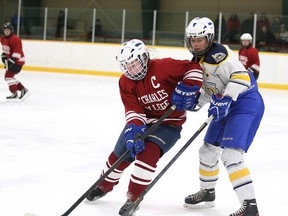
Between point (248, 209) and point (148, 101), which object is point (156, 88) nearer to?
point (148, 101)

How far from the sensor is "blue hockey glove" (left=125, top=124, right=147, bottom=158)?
9.38 ft

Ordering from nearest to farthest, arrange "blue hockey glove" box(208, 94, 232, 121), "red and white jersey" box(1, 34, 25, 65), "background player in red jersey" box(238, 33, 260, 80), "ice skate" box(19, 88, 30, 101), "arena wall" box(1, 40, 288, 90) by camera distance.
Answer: "blue hockey glove" box(208, 94, 232, 121) < "ice skate" box(19, 88, 30, 101) < "red and white jersey" box(1, 34, 25, 65) < "background player in red jersey" box(238, 33, 260, 80) < "arena wall" box(1, 40, 288, 90)

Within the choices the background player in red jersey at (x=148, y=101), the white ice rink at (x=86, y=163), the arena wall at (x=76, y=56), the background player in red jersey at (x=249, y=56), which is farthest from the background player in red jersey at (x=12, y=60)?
the background player in red jersey at (x=148, y=101)

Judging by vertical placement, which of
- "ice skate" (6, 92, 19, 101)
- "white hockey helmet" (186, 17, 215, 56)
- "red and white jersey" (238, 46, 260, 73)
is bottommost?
"ice skate" (6, 92, 19, 101)

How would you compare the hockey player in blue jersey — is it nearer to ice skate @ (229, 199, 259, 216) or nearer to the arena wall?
ice skate @ (229, 199, 259, 216)

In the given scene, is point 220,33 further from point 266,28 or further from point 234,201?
point 234,201

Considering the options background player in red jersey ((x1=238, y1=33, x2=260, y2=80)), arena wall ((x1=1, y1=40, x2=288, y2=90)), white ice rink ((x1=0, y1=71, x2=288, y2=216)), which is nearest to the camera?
white ice rink ((x1=0, y1=71, x2=288, y2=216))

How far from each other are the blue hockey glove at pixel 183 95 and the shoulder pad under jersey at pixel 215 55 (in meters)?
0.16

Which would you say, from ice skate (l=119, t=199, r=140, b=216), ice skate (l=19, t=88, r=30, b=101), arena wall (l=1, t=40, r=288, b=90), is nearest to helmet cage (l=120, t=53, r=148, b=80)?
ice skate (l=119, t=199, r=140, b=216)

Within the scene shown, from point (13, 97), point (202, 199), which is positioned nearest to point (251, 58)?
point (13, 97)

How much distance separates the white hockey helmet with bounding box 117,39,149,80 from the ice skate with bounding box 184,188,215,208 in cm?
75

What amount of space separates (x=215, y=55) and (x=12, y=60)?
222 inches

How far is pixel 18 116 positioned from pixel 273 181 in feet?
11.5

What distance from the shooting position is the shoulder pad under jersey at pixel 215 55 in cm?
293
